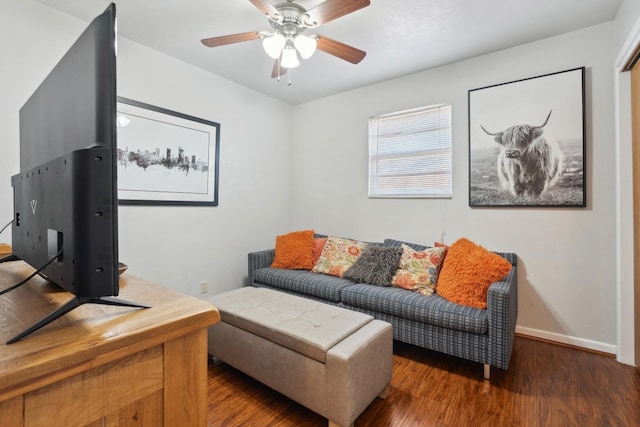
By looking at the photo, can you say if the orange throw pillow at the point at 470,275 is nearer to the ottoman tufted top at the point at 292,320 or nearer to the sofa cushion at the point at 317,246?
the ottoman tufted top at the point at 292,320

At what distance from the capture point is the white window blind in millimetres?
3020

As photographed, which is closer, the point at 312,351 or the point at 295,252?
the point at 312,351

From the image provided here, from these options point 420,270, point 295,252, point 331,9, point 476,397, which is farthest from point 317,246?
point 331,9

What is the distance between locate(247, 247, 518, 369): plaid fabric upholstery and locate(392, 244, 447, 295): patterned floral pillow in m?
0.09

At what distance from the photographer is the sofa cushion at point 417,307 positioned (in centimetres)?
199

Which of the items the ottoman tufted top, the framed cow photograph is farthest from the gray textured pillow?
the framed cow photograph

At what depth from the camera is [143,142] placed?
268cm

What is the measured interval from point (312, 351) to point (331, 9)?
1.85 m

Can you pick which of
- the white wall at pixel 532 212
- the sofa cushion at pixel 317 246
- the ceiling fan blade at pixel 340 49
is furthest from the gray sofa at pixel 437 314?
the ceiling fan blade at pixel 340 49

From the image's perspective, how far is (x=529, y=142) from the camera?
2553 mm

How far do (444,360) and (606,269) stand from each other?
1411 millimetres

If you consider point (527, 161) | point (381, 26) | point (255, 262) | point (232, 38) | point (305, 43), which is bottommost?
point (255, 262)

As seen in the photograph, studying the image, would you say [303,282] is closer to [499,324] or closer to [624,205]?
→ [499,324]

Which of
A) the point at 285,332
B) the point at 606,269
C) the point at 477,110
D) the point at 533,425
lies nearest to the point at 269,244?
the point at 285,332
